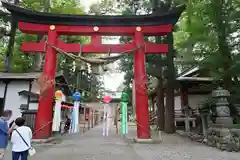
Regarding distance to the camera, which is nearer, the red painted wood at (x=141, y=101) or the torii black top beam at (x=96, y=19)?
the red painted wood at (x=141, y=101)

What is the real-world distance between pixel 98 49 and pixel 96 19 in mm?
1452

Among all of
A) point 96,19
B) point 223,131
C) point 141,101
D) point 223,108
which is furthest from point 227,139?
point 96,19

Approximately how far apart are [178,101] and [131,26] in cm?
1009

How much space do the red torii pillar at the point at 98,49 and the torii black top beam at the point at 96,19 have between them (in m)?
Result: 0.19

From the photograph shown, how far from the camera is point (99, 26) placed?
9.07 m

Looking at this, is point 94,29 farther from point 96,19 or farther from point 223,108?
point 223,108

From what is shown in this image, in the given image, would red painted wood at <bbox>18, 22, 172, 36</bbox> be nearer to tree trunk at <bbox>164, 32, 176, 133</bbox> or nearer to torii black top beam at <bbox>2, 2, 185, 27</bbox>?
torii black top beam at <bbox>2, 2, 185, 27</bbox>

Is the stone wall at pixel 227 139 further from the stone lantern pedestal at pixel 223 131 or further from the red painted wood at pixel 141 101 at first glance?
the red painted wood at pixel 141 101

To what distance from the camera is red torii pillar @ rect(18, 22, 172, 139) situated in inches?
323

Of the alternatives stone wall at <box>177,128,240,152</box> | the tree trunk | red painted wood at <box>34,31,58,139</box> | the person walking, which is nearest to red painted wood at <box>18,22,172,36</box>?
red painted wood at <box>34,31,58,139</box>

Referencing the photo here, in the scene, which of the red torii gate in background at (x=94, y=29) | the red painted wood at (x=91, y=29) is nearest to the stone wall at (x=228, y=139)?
the red torii gate in background at (x=94, y=29)

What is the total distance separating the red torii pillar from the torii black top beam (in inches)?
7.6

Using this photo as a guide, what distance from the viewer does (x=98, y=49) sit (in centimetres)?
880

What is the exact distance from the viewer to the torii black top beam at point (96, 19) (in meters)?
8.87
